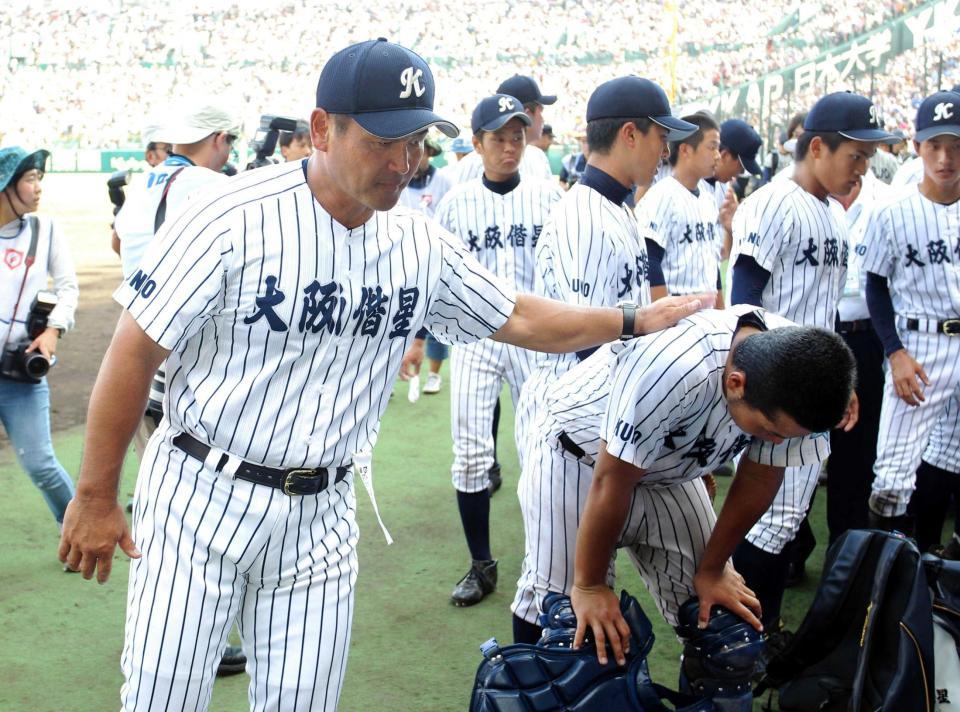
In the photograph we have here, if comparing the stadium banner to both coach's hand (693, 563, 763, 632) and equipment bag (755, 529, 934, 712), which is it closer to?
equipment bag (755, 529, 934, 712)

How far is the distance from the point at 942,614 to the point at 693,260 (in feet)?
9.56

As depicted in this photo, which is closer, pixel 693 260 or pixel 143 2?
pixel 693 260

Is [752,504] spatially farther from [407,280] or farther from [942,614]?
[407,280]

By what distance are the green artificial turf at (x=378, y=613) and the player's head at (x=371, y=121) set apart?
206cm

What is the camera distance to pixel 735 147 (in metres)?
7.41

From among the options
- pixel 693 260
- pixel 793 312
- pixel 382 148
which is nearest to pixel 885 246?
pixel 793 312

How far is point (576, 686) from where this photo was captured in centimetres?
264

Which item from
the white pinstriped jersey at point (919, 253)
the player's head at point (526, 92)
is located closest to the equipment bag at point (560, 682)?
the white pinstriped jersey at point (919, 253)

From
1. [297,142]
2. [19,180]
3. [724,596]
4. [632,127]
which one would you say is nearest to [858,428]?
[632,127]

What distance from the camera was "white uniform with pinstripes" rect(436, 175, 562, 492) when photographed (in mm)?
4680

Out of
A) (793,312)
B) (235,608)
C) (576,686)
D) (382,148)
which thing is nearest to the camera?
(382,148)

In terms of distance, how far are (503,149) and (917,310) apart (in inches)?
81.3

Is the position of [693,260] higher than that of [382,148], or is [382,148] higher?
[382,148]

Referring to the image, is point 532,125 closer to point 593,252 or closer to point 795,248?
point 795,248
